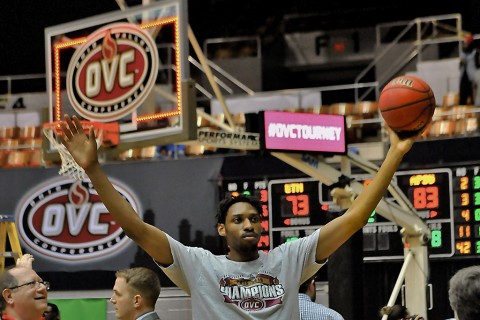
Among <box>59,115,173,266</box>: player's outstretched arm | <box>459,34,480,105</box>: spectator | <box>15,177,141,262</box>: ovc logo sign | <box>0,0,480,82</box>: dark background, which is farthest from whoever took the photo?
<box>0,0,480,82</box>: dark background

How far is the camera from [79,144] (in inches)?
170

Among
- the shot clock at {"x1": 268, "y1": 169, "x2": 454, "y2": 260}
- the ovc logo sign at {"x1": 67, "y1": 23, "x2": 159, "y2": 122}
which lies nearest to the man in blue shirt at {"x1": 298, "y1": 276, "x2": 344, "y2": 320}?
the ovc logo sign at {"x1": 67, "y1": 23, "x2": 159, "y2": 122}

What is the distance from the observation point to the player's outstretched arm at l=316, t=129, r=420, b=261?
4.40 m

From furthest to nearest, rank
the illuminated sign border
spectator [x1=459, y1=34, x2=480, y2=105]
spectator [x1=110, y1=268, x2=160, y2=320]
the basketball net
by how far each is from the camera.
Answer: spectator [x1=459, y1=34, x2=480, y2=105], the basketball net, the illuminated sign border, spectator [x1=110, y1=268, x2=160, y2=320]

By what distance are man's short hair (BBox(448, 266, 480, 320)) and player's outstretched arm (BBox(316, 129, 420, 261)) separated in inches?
27.9

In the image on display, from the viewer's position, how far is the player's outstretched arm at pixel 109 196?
426 cm

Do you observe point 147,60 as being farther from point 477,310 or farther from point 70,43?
point 477,310

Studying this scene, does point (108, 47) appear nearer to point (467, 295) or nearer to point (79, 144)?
point (79, 144)

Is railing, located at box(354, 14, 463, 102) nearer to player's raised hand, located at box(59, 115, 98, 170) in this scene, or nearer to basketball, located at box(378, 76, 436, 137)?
basketball, located at box(378, 76, 436, 137)

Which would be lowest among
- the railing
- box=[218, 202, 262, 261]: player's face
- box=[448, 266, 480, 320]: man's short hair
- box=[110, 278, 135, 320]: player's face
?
box=[110, 278, 135, 320]: player's face

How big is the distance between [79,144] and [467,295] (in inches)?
65.4

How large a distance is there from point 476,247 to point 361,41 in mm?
10216

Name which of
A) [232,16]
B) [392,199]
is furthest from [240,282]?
[232,16]

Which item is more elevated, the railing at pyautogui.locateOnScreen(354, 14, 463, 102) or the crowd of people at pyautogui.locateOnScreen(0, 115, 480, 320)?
the railing at pyautogui.locateOnScreen(354, 14, 463, 102)
